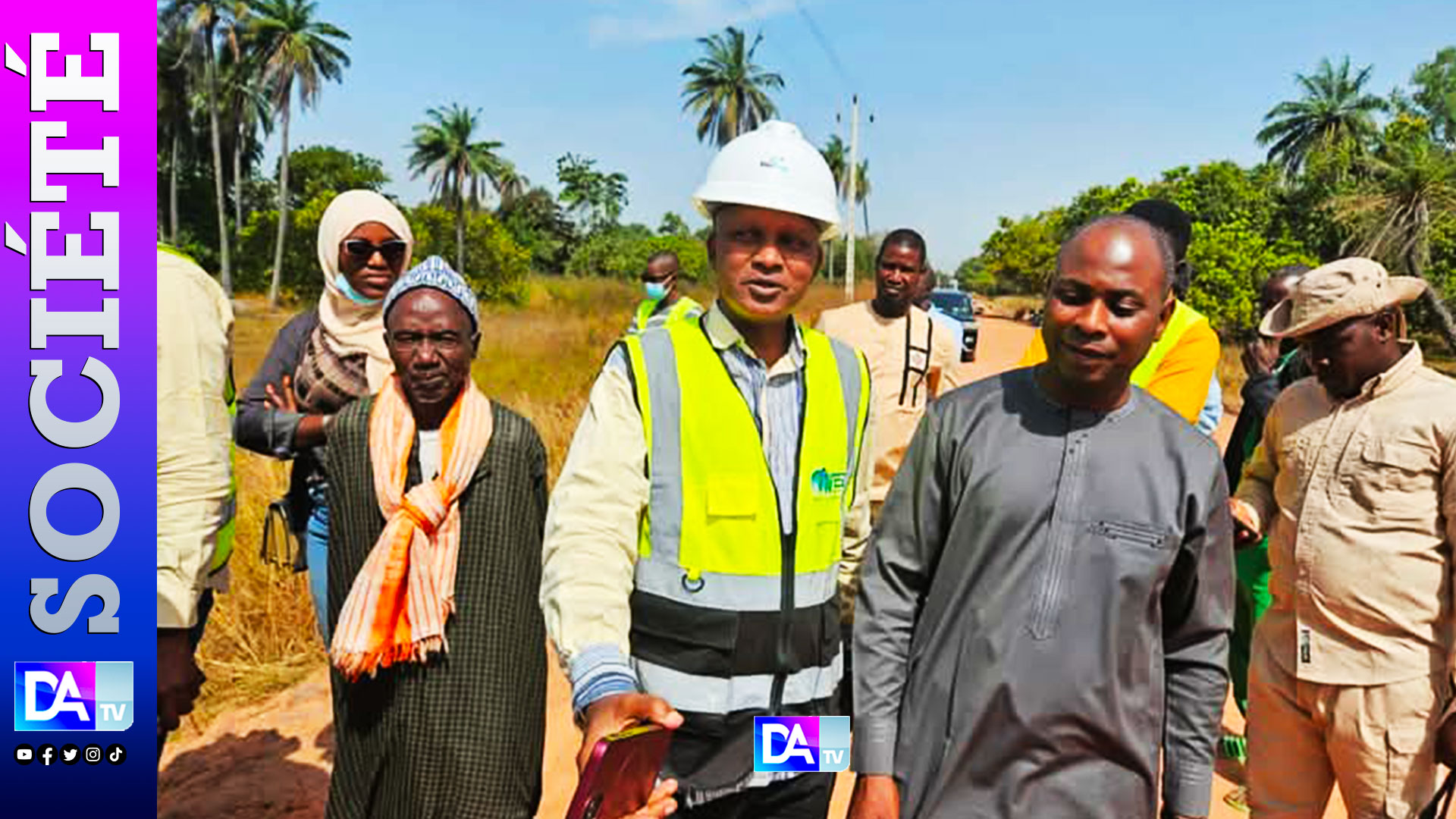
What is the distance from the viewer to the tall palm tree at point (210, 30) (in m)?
39.8

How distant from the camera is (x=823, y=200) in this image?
1920mm

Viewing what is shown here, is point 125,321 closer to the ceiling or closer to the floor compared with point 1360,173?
closer to the floor

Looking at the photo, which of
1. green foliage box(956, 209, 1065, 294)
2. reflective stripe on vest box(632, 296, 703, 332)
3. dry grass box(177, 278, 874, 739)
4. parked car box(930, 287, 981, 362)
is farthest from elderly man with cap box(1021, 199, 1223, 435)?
green foliage box(956, 209, 1065, 294)

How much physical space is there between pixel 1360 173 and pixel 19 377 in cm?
3345

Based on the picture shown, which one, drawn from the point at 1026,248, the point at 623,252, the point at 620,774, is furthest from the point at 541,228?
the point at 620,774

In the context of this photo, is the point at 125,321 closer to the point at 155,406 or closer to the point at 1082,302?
the point at 155,406

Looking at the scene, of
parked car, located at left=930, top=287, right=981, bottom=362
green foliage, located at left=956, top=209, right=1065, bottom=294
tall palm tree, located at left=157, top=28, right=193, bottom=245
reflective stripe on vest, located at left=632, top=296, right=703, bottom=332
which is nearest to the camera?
reflective stripe on vest, located at left=632, top=296, right=703, bottom=332

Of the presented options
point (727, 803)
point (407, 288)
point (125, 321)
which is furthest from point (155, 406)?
point (727, 803)

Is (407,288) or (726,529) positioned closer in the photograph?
(726,529)

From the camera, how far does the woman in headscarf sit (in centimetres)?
299

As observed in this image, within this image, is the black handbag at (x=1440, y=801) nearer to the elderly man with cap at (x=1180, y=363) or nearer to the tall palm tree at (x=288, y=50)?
the elderly man with cap at (x=1180, y=363)

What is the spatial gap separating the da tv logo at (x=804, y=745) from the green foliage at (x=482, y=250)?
102ft

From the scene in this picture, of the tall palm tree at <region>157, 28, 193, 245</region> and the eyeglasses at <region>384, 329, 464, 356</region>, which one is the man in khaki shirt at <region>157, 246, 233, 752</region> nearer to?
the eyeglasses at <region>384, 329, 464, 356</region>

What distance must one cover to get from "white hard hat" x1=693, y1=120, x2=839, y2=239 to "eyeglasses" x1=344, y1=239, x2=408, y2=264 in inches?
66.4
